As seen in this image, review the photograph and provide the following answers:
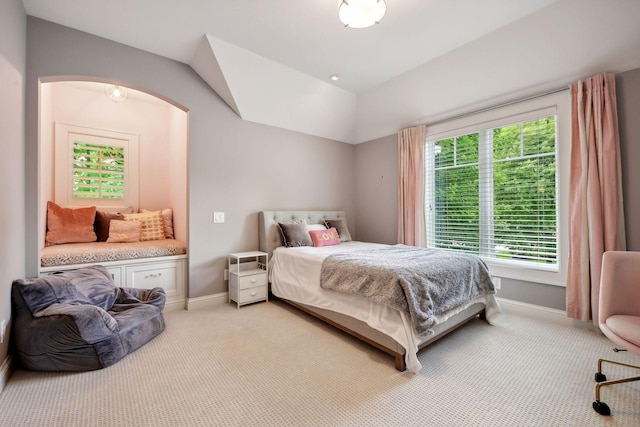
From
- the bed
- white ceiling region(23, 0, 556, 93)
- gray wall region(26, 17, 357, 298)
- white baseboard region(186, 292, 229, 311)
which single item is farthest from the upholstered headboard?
white ceiling region(23, 0, 556, 93)

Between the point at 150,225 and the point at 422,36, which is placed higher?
the point at 422,36

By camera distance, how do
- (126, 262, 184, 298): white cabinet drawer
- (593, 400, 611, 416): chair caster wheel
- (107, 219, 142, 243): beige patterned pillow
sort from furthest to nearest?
(107, 219, 142, 243): beige patterned pillow
(126, 262, 184, 298): white cabinet drawer
(593, 400, 611, 416): chair caster wheel

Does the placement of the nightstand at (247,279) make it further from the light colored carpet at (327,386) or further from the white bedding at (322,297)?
the light colored carpet at (327,386)

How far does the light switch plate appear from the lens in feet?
10.8

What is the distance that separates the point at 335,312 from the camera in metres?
2.49

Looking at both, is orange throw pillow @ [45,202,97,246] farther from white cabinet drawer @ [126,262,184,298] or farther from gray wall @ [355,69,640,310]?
gray wall @ [355,69,640,310]

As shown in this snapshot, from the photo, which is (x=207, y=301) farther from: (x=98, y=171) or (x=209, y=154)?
(x=98, y=171)

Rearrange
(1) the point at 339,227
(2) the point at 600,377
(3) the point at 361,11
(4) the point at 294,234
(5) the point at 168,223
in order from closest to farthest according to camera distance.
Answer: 1. (2) the point at 600,377
2. (3) the point at 361,11
3. (4) the point at 294,234
4. (5) the point at 168,223
5. (1) the point at 339,227

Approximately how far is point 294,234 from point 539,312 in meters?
2.79

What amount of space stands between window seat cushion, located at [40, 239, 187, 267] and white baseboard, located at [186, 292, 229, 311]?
0.58 metres

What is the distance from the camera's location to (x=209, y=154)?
10.6 feet

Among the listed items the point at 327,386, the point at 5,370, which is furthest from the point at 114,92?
the point at 327,386

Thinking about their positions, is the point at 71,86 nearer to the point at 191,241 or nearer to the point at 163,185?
the point at 163,185

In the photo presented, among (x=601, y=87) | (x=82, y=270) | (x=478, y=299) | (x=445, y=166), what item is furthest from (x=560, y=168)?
(x=82, y=270)
